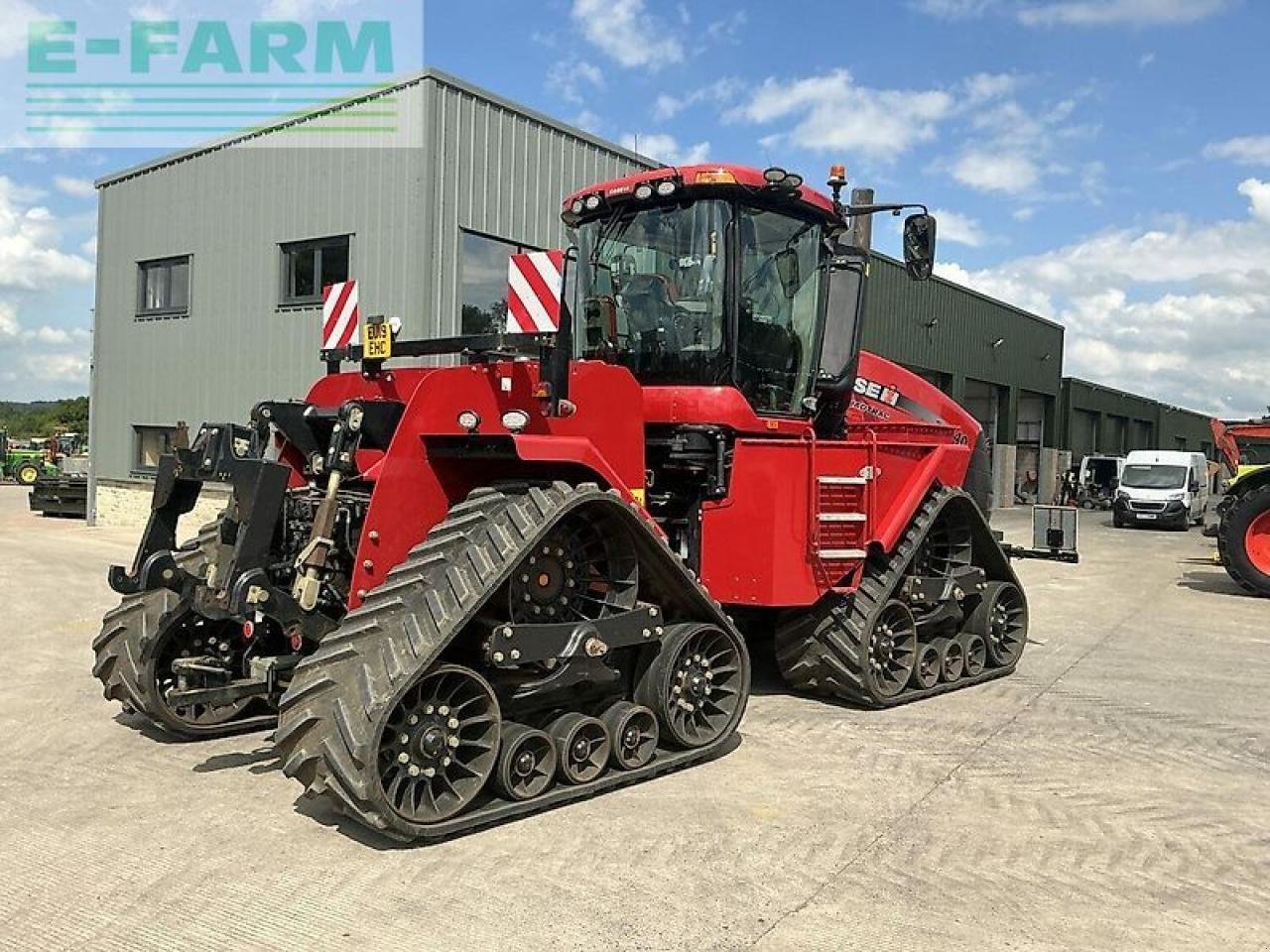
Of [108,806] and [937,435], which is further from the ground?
[937,435]

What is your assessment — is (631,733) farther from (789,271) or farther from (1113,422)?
(1113,422)

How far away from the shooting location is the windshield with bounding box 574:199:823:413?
6012 millimetres

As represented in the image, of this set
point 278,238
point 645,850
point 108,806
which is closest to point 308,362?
point 278,238

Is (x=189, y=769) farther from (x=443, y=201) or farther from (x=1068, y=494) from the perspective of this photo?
(x=1068, y=494)

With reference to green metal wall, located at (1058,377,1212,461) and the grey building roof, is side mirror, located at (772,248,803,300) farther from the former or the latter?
green metal wall, located at (1058,377,1212,461)

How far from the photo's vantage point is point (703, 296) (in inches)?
237

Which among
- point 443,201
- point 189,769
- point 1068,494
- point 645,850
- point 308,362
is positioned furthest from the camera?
point 1068,494

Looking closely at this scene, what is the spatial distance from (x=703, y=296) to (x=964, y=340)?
27.0m

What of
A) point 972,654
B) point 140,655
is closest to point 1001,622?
point 972,654

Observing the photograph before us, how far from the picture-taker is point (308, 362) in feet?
50.1

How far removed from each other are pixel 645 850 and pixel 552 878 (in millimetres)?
436

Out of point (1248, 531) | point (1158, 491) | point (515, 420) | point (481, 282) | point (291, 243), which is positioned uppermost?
point (291, 243)

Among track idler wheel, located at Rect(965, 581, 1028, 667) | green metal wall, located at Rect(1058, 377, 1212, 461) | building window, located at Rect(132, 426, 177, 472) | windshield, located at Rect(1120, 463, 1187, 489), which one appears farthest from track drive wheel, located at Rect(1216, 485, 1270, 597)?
green metal wall, located at Rect(1058, 377, 1212, 461)

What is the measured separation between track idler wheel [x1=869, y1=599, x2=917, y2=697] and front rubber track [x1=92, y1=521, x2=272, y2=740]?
11.7ft
